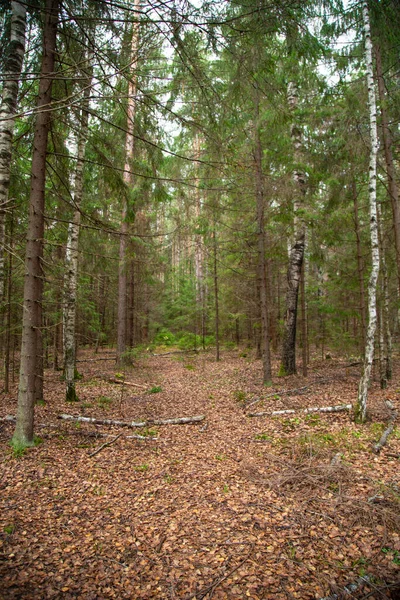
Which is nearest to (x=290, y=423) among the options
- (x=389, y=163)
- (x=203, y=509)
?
(x=203, y=509)

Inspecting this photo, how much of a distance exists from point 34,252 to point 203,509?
15.1 ft

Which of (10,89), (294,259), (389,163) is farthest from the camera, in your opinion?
(294,259)

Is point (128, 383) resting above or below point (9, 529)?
above

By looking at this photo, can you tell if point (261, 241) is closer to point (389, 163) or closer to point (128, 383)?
point (389, 163)

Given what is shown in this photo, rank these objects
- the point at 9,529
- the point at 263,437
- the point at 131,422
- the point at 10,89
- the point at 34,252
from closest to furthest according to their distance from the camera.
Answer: the point at 9,529, the point at 34,252, the point at 10,89, the point at 263,437, the point at 131,422

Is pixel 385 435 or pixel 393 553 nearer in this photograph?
pixel 393 553

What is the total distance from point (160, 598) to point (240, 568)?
2.69ft

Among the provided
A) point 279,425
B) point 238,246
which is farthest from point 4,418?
point 238,246

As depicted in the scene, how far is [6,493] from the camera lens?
421 centimetres

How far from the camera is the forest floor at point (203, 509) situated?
3010 mm

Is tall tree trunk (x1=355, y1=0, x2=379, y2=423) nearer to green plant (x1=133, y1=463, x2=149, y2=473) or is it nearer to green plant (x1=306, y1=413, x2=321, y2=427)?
green plant (x1=306, y1=413, x2=321, y2=427)

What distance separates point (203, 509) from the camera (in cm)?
418

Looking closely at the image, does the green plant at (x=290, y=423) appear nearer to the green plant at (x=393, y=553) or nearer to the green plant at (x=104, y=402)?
the green plant at (x=393, y=553)

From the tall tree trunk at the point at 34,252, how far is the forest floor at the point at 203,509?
2.53ft
